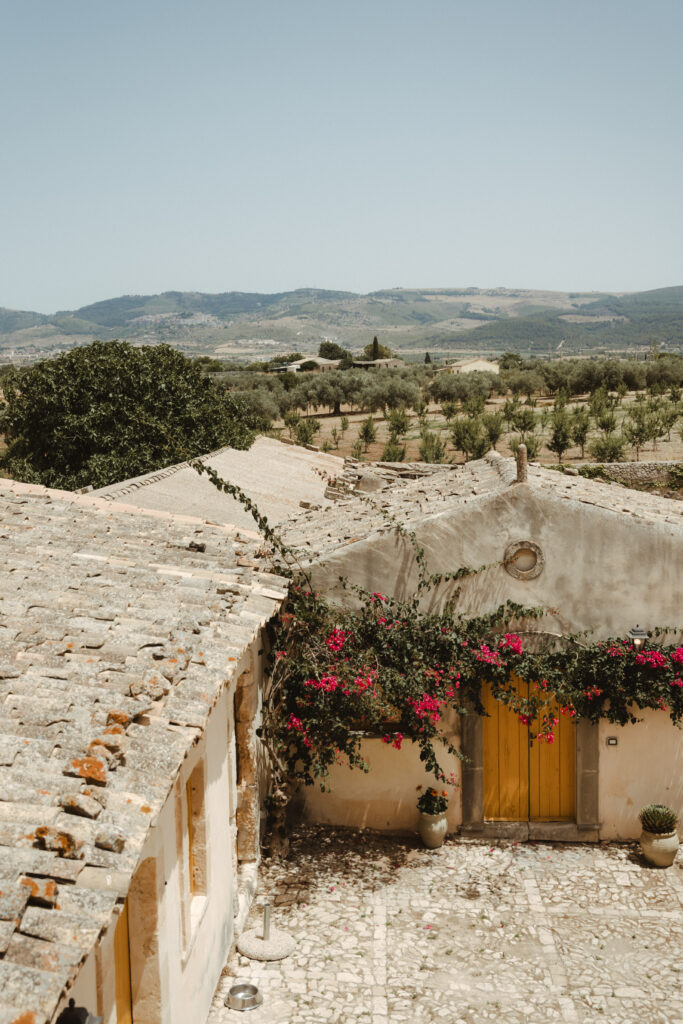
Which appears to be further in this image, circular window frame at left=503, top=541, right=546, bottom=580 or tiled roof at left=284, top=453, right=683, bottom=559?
tiled roof at left=284, top=453, right=683, bottom=559

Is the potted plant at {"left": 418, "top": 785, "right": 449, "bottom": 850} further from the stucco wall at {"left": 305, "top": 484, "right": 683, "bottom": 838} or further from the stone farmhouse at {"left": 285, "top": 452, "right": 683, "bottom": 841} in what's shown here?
the stucco wall at {"left": 305, "top": 484, "right": 683, "bottom": 838}

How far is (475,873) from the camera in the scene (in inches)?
384

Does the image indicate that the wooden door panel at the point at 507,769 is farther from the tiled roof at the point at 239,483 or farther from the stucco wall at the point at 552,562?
the tiled roof at the point at 239,483

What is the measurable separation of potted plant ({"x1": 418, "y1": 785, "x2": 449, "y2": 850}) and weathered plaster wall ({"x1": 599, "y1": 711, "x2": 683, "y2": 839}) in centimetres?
191

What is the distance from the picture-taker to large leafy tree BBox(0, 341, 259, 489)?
917 inches

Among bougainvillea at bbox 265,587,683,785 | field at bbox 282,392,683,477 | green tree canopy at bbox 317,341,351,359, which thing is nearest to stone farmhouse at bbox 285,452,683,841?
bougainvillea at bbox 265,587,683,785

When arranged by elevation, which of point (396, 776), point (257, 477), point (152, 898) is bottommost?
point (396, 776)

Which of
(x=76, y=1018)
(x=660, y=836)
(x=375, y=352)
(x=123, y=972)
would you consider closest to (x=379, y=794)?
(x=660, y=836)

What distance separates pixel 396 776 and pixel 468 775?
2.80 feet

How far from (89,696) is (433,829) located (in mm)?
6065

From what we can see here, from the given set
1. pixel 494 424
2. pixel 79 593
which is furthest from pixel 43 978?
pixel 494 424

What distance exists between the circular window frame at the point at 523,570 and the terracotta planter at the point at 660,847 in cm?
317

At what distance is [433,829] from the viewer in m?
10.1

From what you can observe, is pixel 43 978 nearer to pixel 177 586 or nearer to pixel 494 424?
pixel 177 586
